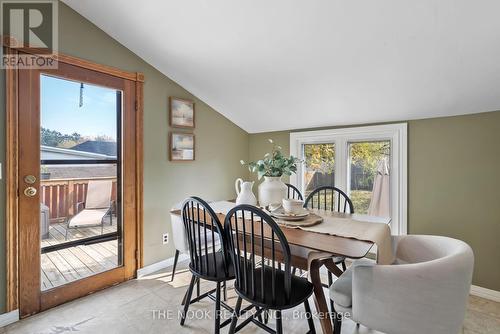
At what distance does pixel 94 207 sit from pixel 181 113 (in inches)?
53.2

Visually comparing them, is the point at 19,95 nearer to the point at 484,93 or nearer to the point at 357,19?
the point at 357,19

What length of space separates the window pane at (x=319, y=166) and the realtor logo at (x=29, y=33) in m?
2.79

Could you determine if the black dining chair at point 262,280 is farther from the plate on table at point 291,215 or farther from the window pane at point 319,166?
the window pane at point 319,166

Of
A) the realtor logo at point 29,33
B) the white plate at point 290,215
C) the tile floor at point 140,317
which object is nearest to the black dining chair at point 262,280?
the white plate at point 290,215

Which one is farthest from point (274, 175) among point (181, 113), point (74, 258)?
point (74, 258)

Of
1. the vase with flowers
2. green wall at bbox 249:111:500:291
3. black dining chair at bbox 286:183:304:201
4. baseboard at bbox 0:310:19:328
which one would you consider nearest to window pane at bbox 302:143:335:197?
black dining chair at bbox 286:183:304:201

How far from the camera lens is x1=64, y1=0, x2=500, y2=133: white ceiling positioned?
1.64 metres

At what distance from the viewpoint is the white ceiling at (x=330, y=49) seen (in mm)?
1638

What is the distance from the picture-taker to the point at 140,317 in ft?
6.58

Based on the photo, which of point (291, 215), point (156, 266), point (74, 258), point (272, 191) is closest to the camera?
point (291, 215)

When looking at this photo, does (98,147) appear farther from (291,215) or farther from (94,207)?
(291,215)

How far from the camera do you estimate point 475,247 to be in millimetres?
2277

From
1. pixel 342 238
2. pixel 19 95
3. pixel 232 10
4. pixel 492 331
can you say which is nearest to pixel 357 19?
pixel 232 10

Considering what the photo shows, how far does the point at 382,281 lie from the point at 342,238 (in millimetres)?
295
